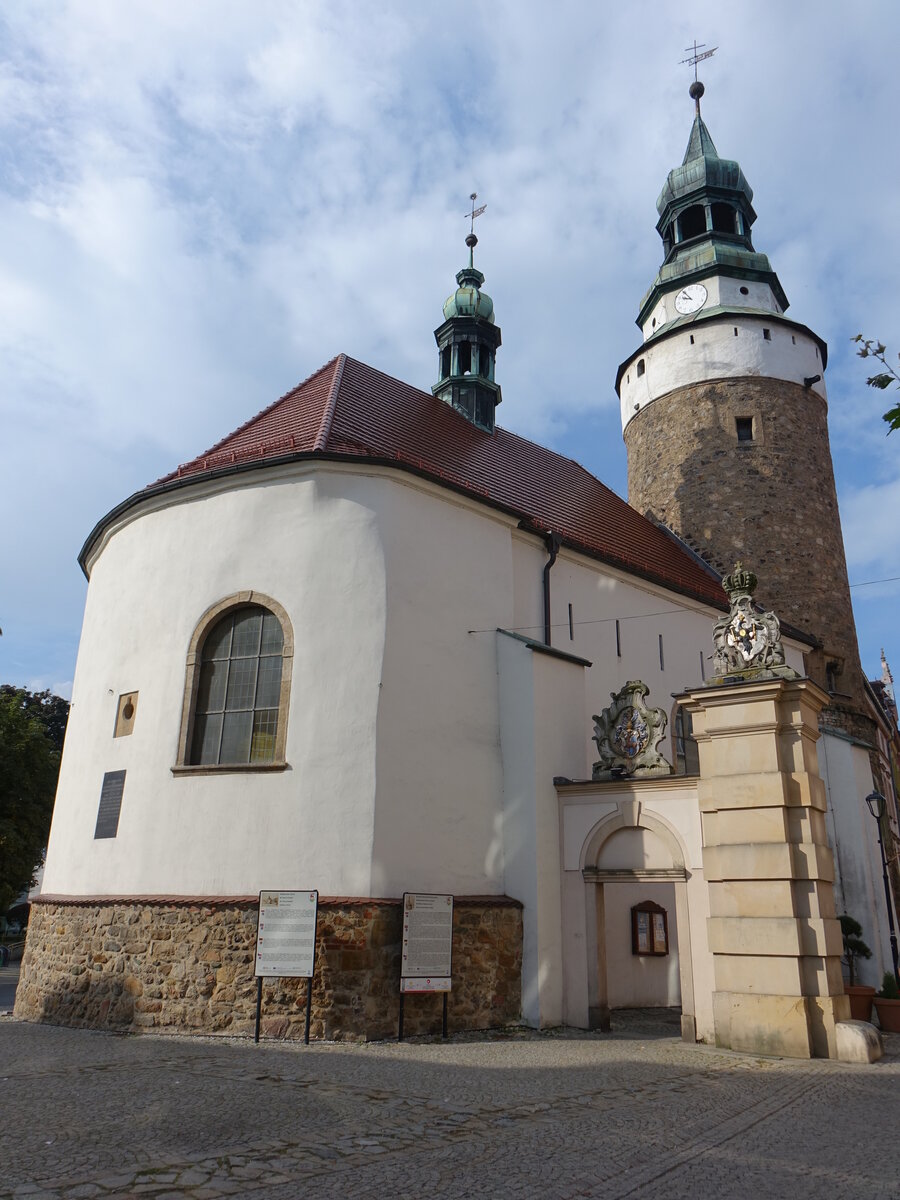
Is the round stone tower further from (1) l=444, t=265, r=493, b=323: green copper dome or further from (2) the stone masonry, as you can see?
(1) l=444, t=265, r=493, b=323: green copper dome

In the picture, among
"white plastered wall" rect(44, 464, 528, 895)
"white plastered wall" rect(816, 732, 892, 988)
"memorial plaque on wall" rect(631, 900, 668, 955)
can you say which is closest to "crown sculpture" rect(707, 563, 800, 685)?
"white plastered wall" rect(44, 464, 528, 895)

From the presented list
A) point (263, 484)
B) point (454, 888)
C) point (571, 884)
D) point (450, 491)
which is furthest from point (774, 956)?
point (263, 484)

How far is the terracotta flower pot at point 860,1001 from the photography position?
407 inches

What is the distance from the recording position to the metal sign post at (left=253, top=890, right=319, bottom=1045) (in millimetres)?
9141

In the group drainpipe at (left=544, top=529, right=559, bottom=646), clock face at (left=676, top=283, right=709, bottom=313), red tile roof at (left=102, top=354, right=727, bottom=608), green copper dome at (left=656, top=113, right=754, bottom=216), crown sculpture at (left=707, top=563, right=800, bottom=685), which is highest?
green copper dome at (left=656, top=113, right=754, bottom=216)

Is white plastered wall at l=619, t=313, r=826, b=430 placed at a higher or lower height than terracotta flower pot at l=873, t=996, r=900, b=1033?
higher

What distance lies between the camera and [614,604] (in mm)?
14891

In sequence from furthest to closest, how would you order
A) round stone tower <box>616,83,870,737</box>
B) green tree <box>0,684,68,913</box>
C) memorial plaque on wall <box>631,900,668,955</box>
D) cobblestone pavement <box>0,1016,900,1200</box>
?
green tree <box>0,684,68,913</box>, round stone tower <box>616,83,870,737</box>, memorial plaque on wall <box>631,900,668,955</box>, cobblestone pavement <box>0,1016,900,1200</box>

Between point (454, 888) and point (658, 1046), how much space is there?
271cm

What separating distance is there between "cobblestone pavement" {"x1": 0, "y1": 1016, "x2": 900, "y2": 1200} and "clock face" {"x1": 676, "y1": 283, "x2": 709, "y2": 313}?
18.9 m

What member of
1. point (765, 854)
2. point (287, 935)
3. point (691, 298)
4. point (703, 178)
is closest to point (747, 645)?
point (765, 854)

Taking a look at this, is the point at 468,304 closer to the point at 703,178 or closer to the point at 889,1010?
the point at 703,178

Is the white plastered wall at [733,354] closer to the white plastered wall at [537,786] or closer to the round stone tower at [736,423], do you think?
the round stone tower at [736,423]

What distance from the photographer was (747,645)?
10.3 m
